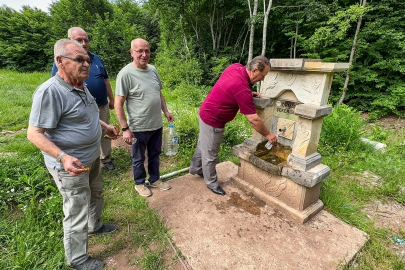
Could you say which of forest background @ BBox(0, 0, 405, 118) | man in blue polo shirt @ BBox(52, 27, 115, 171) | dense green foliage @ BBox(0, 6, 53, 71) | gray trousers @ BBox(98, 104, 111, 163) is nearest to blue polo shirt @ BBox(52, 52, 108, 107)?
man in blue polo shirt @ BBox(52, 27, 115, 171)

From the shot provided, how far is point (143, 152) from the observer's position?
2.67 metres

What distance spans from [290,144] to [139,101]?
7.00ft

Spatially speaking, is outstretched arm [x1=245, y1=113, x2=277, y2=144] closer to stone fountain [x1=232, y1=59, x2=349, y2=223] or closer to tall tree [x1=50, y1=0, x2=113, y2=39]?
stone fountain [x1=232, y1=59, x2=349, y2=223]

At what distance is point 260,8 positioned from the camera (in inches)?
357

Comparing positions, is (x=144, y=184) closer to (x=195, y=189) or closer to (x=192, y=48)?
(x=195, y=189)

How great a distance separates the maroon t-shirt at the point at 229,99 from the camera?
234 centimetres

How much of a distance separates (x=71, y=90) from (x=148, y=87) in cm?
107

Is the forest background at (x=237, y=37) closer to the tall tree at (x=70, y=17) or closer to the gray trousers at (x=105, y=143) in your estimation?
the tall tree at (x=70, y=17)

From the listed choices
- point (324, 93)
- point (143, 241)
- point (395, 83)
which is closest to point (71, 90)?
point (143, 241)

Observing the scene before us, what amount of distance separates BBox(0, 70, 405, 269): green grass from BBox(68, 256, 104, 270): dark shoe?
130 mm

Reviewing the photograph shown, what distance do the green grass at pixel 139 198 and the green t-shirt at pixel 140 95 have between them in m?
1.05

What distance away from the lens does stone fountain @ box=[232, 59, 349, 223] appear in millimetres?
2240

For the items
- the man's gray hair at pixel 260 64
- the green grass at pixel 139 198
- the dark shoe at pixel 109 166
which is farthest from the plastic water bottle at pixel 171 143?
the man's gray hair at pixel 260 64

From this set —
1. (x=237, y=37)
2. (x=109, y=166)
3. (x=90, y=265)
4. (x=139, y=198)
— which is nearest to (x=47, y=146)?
(x=90, y=265)
